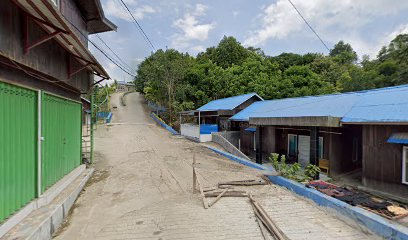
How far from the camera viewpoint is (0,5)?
141 inches

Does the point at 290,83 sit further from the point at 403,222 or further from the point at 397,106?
the point at 403,222

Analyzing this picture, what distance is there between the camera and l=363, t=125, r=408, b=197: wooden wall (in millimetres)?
8055

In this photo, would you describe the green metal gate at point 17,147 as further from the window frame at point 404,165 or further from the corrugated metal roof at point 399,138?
the window frame at point 404,165

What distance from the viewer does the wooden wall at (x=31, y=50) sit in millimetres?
3713

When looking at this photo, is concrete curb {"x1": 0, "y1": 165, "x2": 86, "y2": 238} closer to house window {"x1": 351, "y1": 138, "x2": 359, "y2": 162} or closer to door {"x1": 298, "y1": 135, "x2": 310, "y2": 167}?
door {"x1": 298, "y1": 135, "x2": 310, "y2": 167}

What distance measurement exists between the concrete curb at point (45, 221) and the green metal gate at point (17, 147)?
30cm

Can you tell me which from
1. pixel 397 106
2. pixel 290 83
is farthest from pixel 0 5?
pixel 290 83

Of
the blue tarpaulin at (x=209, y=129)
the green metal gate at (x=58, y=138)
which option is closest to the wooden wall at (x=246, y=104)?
the blue tarpaulin at (x=209, y=129)

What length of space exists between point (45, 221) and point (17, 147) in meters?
1.46

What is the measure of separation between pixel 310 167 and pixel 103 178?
780 cm

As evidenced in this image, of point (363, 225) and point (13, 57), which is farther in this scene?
point (363, 225)

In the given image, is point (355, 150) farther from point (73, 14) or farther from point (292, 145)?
point (73, 14)

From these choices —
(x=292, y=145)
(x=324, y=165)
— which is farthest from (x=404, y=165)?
(x=292, y=145)

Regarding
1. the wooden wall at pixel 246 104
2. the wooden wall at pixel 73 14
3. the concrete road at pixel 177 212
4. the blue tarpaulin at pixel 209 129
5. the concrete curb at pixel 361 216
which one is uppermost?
the wooden wall at pixel 73 14
